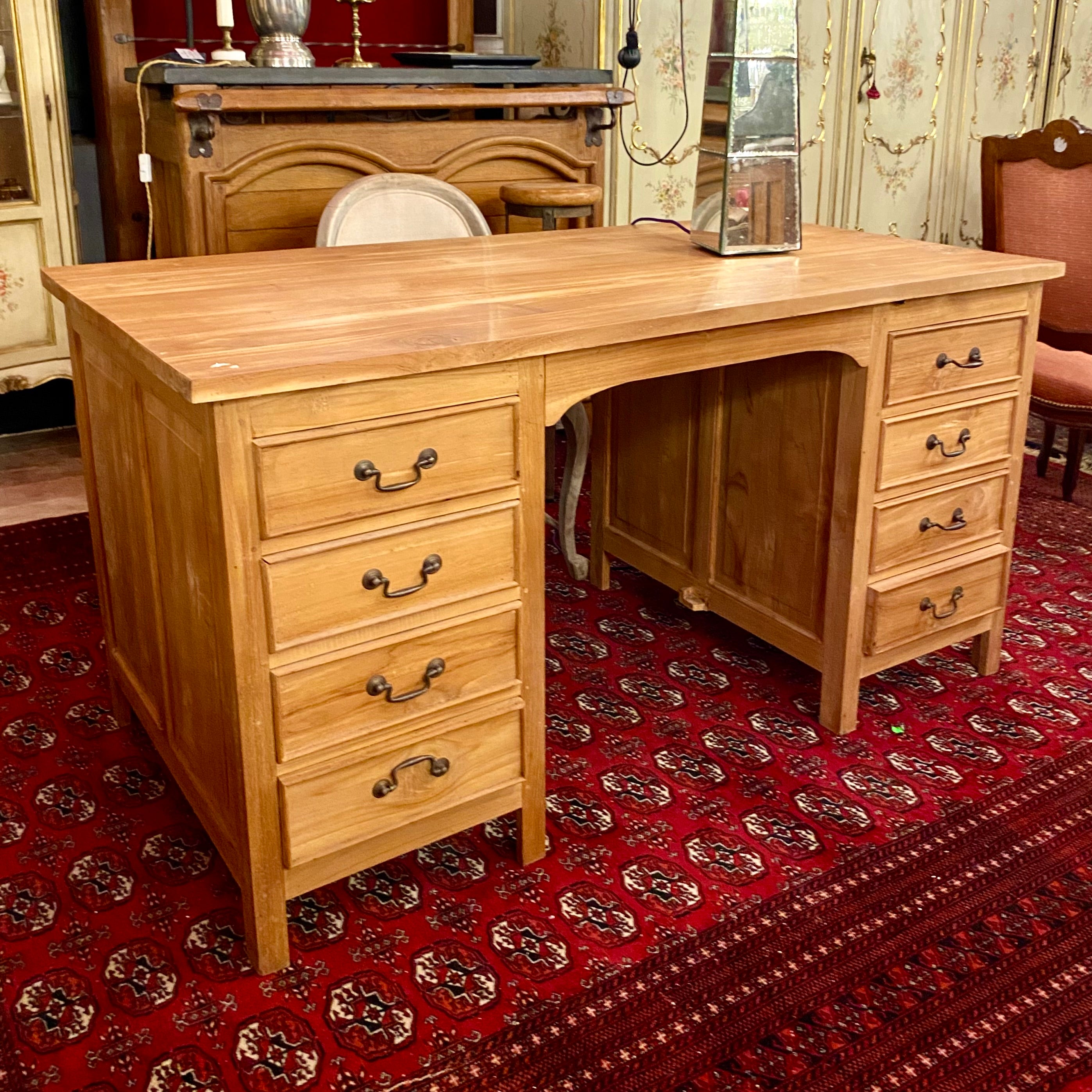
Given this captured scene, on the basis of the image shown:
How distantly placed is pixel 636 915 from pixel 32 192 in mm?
3056

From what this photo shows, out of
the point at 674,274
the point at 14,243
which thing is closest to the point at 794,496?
the point at 674,274

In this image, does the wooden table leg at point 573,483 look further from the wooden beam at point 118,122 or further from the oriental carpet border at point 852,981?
the wooden beam at point 118,122

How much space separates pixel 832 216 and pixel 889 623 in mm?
3048

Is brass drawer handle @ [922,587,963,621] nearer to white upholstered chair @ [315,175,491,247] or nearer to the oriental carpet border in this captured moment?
the oriental carpet border

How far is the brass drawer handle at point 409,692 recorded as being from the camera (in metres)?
1.62

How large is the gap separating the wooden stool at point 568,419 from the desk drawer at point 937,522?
2.83 feet

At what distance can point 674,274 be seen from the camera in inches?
81.6

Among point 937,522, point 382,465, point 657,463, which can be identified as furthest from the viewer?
point 657,463

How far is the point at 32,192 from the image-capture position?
12.1 feet

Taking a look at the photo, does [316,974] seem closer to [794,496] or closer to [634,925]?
[634,925]

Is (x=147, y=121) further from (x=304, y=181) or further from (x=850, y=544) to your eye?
(x=850, y=544)

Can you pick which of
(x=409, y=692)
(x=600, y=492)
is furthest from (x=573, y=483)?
(x=409, y=692)

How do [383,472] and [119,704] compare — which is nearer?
[383,472]

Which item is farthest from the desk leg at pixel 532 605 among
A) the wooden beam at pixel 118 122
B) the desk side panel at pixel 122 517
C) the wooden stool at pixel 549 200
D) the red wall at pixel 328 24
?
the red wall at pixel 328 24
